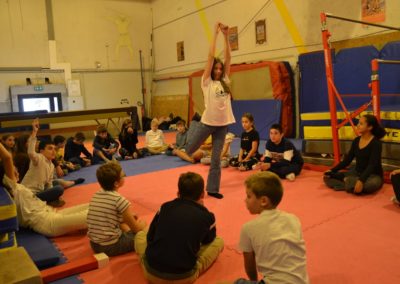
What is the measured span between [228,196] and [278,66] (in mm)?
5778

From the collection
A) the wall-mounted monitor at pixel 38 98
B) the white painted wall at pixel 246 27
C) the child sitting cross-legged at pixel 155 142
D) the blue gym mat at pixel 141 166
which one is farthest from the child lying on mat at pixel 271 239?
the wall-mounted monitor at pixel 38 98

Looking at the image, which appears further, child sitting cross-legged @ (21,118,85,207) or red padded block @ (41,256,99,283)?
child sitting cross-legged @ (21,118,85,207)

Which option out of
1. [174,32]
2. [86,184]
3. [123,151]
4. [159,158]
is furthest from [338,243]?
[174,32]

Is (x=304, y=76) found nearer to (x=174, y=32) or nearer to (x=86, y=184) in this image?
(x=86, y=184)

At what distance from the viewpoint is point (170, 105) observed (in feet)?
48.3

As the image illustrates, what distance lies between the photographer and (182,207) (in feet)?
8.34

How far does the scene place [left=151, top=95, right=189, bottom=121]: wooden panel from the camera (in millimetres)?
13992

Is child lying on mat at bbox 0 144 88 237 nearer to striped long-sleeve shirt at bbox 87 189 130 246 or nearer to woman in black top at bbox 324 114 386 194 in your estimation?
striped long-sleeve shirt at bbox 87 189 130 246

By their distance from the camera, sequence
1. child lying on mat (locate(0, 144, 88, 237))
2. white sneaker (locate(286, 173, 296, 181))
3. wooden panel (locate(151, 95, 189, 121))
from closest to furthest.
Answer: child lying on mat (locate(0, 144, 88, 237)) → white sneaker (locate(286, 173, 296, 181)) → wooden panel (locate(151, 95, 189, 121))

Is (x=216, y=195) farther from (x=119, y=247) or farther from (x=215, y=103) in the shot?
(x=119, y=247)

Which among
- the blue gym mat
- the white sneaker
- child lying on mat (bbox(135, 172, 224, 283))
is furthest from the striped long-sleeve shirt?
the blue gym mat

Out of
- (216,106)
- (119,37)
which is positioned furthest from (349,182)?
(119,37)

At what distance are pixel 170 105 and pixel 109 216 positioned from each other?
38.5 feet

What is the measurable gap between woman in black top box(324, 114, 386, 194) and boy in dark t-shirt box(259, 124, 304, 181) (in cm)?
87
